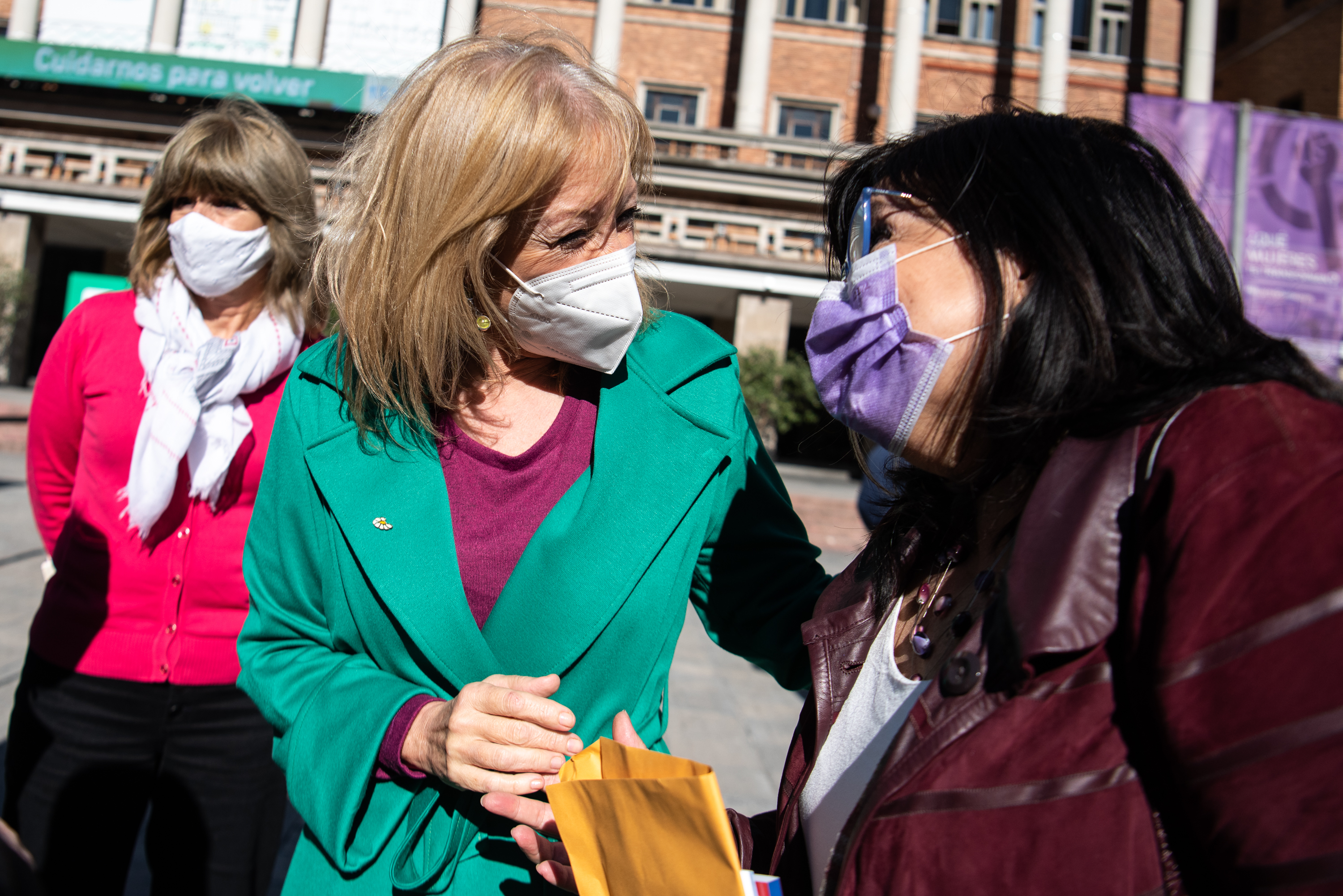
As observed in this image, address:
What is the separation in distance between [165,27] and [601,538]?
2300cm

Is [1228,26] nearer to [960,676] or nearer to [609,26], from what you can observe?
[609,26]

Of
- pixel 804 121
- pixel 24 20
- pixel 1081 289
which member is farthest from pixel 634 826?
pixel 24 20

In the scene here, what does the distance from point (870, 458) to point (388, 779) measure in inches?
53.2

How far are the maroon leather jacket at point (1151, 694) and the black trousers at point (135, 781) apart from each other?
1.82m

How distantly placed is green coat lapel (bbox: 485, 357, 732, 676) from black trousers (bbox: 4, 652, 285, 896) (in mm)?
1216

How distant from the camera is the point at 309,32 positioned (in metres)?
18.8

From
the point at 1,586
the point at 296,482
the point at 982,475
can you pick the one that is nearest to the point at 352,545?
the point at 296,482

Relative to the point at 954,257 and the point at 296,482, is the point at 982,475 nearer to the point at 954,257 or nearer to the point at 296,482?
the point at 954,257

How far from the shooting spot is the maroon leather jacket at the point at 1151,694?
0.66m

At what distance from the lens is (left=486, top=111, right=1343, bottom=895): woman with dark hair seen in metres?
0.67

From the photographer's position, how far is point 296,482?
1.48 m

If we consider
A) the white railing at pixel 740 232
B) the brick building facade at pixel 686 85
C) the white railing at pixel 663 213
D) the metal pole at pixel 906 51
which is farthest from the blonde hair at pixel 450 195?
the metal pole at pixel 906 51

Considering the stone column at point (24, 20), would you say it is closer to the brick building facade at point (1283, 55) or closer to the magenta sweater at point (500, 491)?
the magenta sweater at point (500, 491)

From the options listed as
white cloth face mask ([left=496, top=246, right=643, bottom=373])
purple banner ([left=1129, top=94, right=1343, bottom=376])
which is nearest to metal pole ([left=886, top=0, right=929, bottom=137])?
purple banner ([left=1129, top=94, right=1343, bottom=376])
